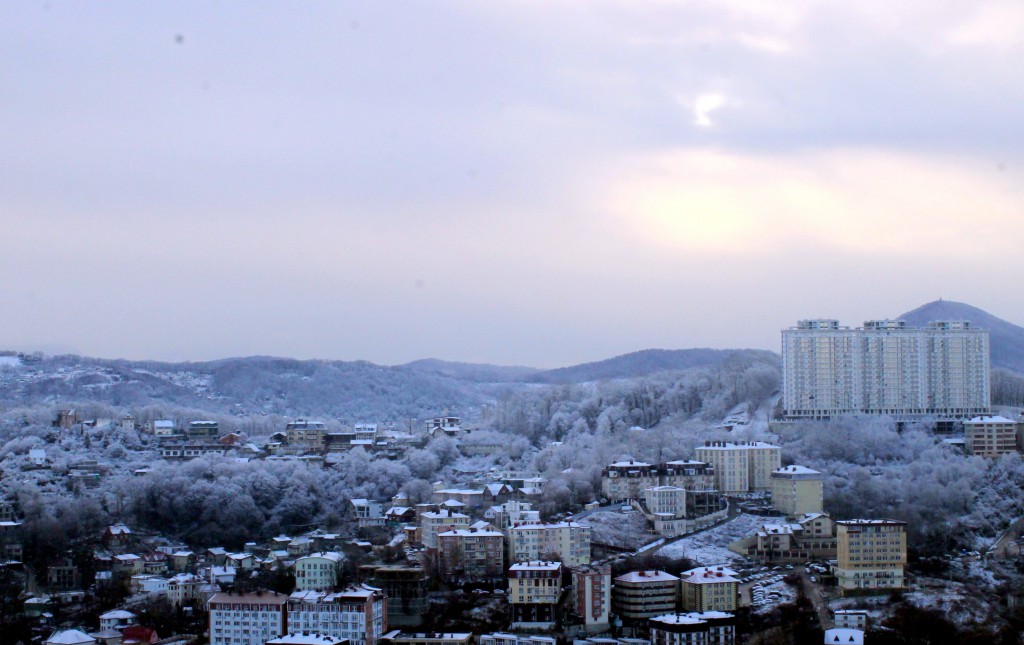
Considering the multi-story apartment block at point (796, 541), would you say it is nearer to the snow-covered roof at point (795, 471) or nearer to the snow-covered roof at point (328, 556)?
the snow-covered roof at point (795, 471)

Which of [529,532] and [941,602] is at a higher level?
[529,532]

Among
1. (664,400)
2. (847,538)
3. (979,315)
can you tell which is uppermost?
(979,315)

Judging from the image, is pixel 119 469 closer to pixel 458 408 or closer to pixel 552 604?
pixel 552 604

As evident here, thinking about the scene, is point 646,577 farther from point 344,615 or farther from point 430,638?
point 344,615

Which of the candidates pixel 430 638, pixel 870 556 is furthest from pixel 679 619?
pixel 870 556

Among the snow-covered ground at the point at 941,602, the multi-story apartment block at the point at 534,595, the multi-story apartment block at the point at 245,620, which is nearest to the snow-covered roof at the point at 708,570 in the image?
the snow-covered ground at the point at 941,602

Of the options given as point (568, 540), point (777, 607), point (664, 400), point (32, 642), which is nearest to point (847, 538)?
point (777, 607)
